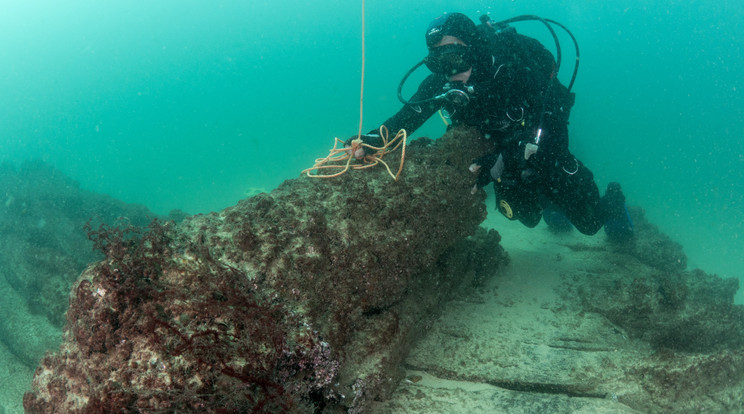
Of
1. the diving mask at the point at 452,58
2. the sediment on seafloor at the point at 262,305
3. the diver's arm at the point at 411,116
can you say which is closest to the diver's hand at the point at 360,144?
the sediment on seafloor at the point at 262,305

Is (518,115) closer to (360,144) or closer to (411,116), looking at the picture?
(411,116)

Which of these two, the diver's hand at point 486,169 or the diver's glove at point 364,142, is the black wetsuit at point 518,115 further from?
the diver's glove at point 364,142

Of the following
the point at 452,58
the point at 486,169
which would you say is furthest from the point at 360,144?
the point at 452,58

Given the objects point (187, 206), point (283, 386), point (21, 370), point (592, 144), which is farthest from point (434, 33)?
point (592, 144)

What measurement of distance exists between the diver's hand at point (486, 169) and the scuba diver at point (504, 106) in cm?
1

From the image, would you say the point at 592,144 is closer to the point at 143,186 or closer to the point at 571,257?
the point at 571,257

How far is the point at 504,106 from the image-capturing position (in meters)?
4.99

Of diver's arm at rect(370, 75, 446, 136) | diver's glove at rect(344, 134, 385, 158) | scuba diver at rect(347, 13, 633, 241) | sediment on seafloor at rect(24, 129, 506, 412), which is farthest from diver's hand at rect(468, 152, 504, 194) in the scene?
diver's glove at rect(344, 134, 385, 158)

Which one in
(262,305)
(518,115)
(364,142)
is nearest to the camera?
(262,305)

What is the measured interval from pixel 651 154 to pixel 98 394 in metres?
56.5

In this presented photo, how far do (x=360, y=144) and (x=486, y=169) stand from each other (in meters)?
1.86

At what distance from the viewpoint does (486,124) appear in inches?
200

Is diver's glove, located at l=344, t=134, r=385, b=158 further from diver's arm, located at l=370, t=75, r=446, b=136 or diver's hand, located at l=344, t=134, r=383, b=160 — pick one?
diver's arm, located at l=370, t=75, r=446, b=136

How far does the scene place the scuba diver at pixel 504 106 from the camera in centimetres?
464
